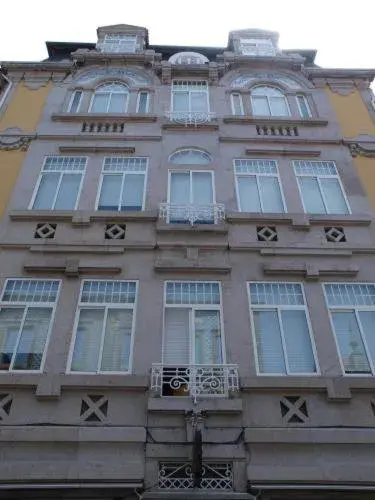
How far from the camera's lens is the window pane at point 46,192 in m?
13.0

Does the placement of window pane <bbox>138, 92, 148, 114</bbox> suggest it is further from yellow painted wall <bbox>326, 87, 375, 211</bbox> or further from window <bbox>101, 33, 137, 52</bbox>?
yellow painted wall <bbox>326, 87, 375, 211</bbox>

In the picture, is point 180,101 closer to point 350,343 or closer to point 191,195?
point 191,195

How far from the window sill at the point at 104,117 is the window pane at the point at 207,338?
25.0 ft

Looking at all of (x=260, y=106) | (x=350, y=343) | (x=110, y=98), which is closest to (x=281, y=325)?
(x=350, y=343)

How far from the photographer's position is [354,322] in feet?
35.2

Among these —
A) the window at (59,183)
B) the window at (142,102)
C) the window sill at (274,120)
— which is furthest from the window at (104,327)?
the window at (142,102)

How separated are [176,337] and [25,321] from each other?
340 cm

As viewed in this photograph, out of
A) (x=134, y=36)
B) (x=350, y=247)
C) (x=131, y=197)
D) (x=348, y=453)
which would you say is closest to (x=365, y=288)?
(x=350, y=247)

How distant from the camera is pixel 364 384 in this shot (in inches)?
373

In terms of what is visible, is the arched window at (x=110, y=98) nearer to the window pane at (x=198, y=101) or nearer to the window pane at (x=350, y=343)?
the window pane at (x=198, y=101)

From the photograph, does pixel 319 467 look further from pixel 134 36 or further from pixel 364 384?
pixel 134 36

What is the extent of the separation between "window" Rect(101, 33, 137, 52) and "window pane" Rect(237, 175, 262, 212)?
8.80m

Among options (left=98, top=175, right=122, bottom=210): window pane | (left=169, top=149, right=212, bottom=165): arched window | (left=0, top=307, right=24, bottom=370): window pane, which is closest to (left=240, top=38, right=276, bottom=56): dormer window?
(left=169, top=149, right=212, bottom=165): arched window

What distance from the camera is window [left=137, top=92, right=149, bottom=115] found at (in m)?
16.4
